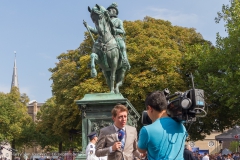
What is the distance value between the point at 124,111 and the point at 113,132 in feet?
1.31

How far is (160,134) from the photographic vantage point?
481cm

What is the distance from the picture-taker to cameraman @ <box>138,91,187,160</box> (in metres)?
4.82

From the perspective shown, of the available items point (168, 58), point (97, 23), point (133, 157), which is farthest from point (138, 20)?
point (133, 157)

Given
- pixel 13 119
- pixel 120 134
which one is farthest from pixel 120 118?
pixel 13 119

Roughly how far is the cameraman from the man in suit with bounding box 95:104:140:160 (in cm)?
143

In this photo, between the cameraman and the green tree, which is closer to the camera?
the cameraman

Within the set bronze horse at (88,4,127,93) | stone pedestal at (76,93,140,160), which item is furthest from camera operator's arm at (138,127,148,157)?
bronze horse at (88,4,127,93)

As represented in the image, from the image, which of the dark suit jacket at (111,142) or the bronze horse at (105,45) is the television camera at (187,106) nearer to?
the dark suit jacket at (111,142)

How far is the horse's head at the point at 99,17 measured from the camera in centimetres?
1497

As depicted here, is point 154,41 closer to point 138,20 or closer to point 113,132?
point 138,20

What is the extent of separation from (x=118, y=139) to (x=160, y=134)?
74.1 inches

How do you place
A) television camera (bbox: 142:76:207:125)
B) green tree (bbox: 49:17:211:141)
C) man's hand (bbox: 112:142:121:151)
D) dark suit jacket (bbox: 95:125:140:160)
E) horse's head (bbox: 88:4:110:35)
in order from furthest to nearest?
1. green tree (bbox: 49:17:211:141)
2. horse's head (bbox: 88:4:110:35)
3. dark suit jacket (bbox: 95:125:140:160)
4. man's hand (bbox: 112:142:121:151)
5. television camera (bbox: 142:76:207:125)

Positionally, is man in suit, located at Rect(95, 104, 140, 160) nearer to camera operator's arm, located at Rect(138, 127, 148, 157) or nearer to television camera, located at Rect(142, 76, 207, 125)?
camera operator's arm, located at Rect(138, 127, 148, 157)

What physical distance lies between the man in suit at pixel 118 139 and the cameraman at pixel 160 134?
→ 1.43 metres
